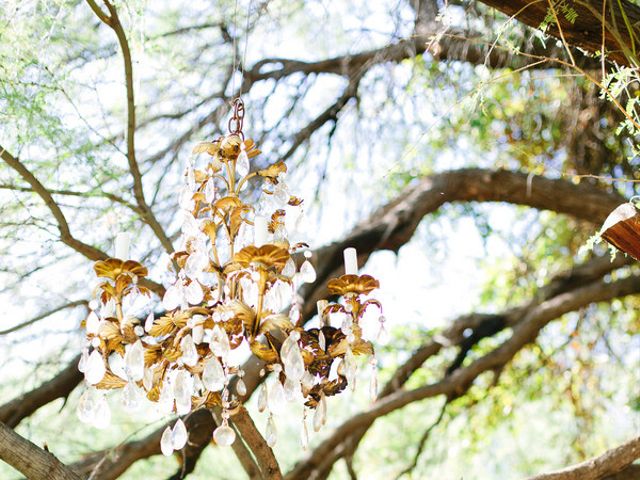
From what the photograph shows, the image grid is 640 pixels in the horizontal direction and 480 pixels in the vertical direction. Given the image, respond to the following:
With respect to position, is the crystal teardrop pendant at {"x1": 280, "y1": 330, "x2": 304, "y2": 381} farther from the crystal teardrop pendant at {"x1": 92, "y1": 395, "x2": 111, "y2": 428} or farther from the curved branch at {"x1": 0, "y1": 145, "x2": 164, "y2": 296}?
the curved branch at {"x1": 0, "y1": 145, "x2": 164, "y2": 296}

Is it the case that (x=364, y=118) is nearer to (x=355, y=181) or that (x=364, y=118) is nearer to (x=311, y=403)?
(x=355, y=181)

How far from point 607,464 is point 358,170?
6.75 ft

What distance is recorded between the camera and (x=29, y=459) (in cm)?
214

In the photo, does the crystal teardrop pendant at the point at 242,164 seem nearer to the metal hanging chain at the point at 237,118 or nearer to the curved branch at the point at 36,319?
the metal hanging chain at the point at 237,118

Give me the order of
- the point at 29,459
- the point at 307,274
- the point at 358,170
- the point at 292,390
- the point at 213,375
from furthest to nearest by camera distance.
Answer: the point at 358,170, the point at 29,459, the point at 307,274, the point at 292,390, the point at 213,375

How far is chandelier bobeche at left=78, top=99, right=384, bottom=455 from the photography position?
1.76 m

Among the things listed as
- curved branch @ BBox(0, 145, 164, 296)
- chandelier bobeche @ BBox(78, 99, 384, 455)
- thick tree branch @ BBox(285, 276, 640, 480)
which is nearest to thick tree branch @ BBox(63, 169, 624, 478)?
thick tree branch @ BBox(285, 276, 640, 480)

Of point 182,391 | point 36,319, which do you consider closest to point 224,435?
point 182,391

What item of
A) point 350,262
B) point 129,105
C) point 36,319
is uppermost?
point 129,105

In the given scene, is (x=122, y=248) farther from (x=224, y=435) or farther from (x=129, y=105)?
(x=129, y=105)

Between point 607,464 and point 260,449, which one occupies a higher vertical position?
point 260,449

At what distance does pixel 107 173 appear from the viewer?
280cm

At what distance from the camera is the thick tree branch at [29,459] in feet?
7.01

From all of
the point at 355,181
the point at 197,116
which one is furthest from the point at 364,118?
the point at 197,116
